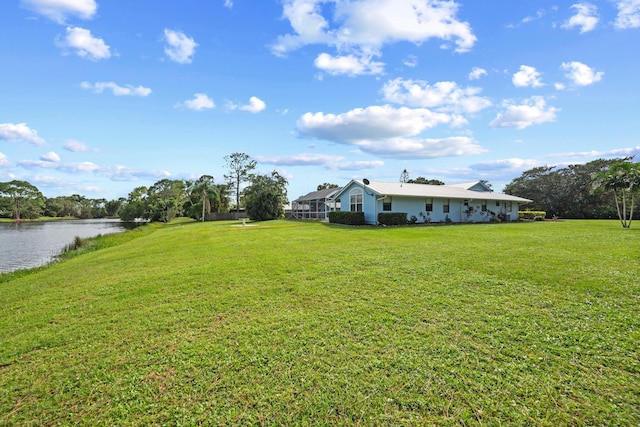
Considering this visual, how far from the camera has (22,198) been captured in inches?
2411

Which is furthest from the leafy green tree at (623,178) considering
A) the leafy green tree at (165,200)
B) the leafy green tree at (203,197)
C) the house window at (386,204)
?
the leafy green tree at (165,200)

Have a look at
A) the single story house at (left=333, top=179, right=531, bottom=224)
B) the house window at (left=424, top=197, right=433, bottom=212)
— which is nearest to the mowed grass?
the single story house at (left=333, top=179, right=531, bottom=224)

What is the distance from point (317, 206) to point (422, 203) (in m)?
14.1

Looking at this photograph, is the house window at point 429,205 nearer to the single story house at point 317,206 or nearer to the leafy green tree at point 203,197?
the single story house at point 317,206

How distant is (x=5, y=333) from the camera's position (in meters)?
4.71

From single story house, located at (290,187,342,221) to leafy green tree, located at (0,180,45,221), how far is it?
59.1 metres

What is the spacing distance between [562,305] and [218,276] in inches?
260

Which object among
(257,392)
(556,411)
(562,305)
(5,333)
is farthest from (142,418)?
(562,305)

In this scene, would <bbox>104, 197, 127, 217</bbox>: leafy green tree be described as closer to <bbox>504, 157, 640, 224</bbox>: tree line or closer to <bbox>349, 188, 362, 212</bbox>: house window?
<bbox>349, 188, 362, 212</bbox>: house window

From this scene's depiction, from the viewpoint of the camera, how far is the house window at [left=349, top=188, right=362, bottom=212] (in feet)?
79.9

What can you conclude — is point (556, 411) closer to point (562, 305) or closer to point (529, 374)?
point (529, 374)

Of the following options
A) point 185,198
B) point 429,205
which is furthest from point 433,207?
point 185,198

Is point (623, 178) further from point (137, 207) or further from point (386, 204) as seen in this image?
point (137, 207)

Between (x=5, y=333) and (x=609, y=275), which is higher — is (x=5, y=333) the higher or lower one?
the lower one
